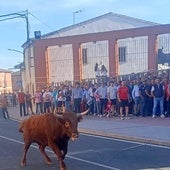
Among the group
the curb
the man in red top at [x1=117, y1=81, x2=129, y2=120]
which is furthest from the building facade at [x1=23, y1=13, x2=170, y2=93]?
the curb

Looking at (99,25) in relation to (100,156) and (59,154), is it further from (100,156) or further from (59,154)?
(59,154)

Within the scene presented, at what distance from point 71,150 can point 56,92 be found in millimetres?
13642

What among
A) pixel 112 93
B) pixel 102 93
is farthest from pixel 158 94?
pixel 102 93

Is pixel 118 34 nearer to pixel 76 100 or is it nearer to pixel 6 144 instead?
pixel 76 100

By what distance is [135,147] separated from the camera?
40.2ft

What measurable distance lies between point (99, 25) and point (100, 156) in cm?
4175

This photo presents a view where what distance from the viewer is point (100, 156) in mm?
11055

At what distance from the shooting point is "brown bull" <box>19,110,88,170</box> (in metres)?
9.03

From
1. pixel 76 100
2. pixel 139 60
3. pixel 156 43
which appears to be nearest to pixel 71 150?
pixel 76 100

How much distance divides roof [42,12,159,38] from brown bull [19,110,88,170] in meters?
41.0

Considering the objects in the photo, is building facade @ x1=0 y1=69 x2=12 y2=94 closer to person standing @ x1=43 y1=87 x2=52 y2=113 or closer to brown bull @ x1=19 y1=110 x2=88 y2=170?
person standing @ x1=43 y1=87 x2=52 y2=113

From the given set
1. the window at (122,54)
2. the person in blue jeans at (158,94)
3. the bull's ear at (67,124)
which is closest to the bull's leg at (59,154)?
the bull's ear at (67,124)

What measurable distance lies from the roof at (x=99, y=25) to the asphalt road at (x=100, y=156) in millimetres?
37720

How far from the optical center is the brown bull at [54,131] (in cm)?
903
